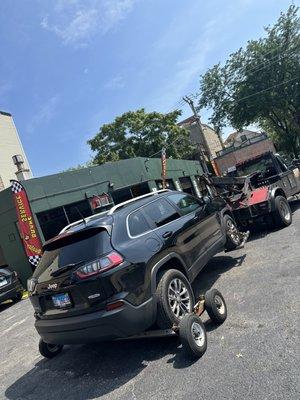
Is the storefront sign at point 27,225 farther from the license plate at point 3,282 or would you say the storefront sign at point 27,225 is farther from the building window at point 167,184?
the building window at point 167,184

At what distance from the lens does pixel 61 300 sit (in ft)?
15.4

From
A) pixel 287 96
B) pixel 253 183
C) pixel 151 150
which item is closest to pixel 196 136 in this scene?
pixel 151 150

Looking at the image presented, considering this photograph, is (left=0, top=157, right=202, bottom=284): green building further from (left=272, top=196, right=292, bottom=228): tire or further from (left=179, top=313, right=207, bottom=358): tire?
(left=179, top=313, right=207, bottom=358): tire

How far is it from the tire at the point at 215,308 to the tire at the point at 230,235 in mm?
2812

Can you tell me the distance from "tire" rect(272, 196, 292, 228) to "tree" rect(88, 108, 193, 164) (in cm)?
3141

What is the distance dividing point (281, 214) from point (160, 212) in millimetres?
5168

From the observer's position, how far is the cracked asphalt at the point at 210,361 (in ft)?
12.4

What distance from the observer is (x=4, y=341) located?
7.72 meters

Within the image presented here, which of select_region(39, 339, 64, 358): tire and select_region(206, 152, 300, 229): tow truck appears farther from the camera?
select_region(206, 152, 300, 229): tow truck

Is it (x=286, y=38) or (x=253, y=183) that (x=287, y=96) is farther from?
(x=253, y=183)

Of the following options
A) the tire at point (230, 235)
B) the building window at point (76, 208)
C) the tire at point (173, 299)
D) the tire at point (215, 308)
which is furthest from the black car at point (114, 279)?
the building window at point (76, 208)

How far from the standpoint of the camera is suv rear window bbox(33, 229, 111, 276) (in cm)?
464

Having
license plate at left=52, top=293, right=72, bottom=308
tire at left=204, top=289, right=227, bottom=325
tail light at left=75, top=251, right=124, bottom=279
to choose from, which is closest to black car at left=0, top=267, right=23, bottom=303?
license plate at left=52, top=293, right=72, bottom=308

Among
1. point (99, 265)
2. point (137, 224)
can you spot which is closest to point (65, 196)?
point (137, 224)
